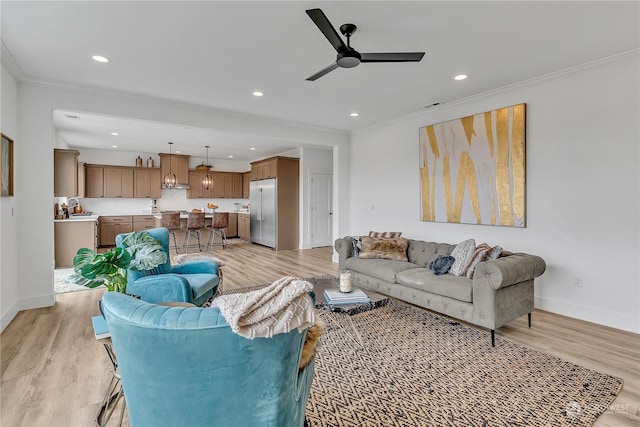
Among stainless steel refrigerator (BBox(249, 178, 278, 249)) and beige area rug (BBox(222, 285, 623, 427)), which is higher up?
stainless steel refrigerator (BBox(249, 178, 278, 249))

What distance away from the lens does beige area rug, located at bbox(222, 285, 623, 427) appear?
1.79 m

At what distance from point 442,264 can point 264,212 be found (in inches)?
219

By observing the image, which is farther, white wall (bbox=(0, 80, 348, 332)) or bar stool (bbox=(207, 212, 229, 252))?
bar stool (bbox=(207, 212, 229, 252))

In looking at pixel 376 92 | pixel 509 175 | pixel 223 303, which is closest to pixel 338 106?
pixel 376 92

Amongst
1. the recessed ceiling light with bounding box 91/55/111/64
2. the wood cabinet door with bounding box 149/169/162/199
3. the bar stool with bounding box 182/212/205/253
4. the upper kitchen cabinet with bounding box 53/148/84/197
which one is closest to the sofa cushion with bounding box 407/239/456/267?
the recessed ceiling light with bounding box 91/55/111/64

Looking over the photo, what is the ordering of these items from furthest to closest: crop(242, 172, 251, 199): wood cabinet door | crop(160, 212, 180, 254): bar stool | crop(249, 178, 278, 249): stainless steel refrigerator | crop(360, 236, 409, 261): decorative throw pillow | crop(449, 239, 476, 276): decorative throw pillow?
crop(242, 172, 251, 199): wood cabinet door, crop(249, 178, 278, 249): stainless steel refrigerator, crop(160, 212, 180, 254): bar stool, crop(360, 236, 409, 261): decorative throw pillow, crop(449, 239, 476, 276): decorative throw pillow

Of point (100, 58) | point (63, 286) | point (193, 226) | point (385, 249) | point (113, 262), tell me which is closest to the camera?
point (113, 262)

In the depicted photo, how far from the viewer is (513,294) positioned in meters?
2.83

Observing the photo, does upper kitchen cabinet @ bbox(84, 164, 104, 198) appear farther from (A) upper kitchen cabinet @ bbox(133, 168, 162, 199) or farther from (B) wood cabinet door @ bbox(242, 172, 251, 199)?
(B) wood cabinet door @ bbox(242, 172, 251, 199)

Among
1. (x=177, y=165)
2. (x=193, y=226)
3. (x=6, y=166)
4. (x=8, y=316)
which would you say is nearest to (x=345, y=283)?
(x=8, y=316)

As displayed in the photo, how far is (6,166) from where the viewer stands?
10.2 ft

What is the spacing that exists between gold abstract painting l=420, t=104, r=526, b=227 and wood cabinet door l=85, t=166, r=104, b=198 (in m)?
7.72

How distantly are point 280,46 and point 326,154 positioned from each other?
5285mm

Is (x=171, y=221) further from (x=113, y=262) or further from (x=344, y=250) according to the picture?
(x=113, y=262)
